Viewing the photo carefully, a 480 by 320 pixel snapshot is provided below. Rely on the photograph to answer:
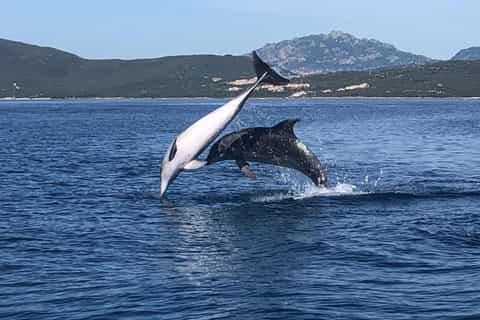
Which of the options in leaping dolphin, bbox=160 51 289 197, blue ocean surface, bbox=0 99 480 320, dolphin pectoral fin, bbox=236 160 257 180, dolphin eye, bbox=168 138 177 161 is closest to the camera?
blue ocean surface, bbox=0 99 480 320

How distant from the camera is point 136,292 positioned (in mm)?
21141

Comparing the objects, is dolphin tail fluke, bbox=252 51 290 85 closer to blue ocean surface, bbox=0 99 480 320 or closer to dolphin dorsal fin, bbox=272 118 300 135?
dolphin dorsal fin, bbox=272 118 300 135

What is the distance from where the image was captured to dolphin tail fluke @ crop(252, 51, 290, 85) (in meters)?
28.6

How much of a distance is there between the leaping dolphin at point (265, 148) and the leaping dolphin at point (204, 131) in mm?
1434

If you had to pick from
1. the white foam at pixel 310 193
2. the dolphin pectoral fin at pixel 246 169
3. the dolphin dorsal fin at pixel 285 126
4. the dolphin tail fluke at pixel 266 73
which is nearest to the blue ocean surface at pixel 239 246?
the white foam at pixel 310 193

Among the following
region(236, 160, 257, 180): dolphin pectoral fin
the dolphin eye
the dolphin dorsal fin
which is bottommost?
region(236, 160, 257, 180): dolphin pectoral fin

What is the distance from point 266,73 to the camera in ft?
94.6

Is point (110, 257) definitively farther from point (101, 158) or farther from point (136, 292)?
point (101, 158)

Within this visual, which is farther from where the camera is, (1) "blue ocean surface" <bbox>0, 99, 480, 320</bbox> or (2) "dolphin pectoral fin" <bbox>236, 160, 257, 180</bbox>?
(2) "dolphin pectoral fin" <bbox>236, 160, 257, 180</bbox>

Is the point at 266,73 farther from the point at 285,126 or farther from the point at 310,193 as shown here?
the point at 310,193

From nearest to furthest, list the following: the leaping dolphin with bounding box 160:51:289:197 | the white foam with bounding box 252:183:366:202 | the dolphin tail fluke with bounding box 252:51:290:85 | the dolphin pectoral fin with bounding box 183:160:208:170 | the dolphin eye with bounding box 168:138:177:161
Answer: the dolphin tail fluke with bounding box 252:51:290:85 < the leaping dolphin with bounding box 160:51:289:197 < the dolphin pectoral fin with bounding box 183:160:208:170 < the dolphin eye with bounding box 168:138:177:161 < the white foam with bounding box 252:183:366:202

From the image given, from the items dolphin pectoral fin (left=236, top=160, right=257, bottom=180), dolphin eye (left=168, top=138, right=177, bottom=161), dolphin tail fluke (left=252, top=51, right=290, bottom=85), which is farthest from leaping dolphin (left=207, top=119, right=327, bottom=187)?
dolphin tail fluke (left=252, top=51, right=290, bottom=85)

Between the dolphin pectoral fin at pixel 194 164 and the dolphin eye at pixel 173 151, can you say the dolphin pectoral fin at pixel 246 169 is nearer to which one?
the dolphin pectoral fin at pixel 194 164

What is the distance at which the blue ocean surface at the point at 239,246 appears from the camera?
20.1 metres
